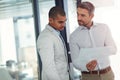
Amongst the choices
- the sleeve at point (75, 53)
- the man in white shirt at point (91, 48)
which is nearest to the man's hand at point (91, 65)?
the man in white shirt at point (91, 48)

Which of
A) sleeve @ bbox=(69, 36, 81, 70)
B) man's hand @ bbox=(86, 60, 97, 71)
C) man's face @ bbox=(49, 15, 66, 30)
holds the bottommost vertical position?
man's hand @ bbox=(86, 60, 97, 71)

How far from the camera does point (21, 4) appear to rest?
3926mm

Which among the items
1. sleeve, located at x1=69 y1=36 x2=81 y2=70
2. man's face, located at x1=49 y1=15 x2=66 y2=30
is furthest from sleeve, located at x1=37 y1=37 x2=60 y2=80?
sleeve, located at x1=69 y1=36 x2=81 y2=70

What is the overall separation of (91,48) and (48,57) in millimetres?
459

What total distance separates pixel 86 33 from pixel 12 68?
1843 mm

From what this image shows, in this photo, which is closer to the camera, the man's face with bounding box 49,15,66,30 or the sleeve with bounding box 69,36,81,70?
the man's face with bounding box 49,15,66,30

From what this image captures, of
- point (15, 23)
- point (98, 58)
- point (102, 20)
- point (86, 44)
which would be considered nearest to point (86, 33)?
point (86, 44)

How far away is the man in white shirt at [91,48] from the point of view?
244 centimetres

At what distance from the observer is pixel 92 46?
2.48 meters

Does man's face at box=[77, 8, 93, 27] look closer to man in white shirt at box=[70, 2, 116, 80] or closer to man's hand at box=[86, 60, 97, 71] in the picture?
man in white shirt at box=[70, 2, 116, 80]

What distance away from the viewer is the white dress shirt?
7.97 ft

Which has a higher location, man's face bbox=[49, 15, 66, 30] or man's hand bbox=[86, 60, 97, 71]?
man's face bbox=[49, 15, 66, 30]

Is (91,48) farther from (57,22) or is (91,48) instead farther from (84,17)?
(57,22)

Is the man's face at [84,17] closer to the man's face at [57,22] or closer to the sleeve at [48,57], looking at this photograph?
the man's face at [57,22]
